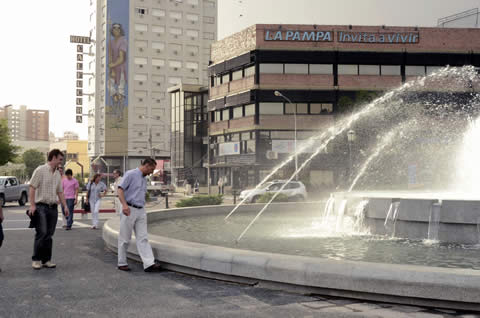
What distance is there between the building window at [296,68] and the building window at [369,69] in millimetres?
5670

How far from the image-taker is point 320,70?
50531mm

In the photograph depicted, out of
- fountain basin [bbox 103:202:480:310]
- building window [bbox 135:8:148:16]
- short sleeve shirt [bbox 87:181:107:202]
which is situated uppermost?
building window [bbox 135:8:148:16]

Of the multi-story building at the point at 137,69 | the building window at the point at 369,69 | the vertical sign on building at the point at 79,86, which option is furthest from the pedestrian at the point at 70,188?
the vertical sign on building at the point at 79,86

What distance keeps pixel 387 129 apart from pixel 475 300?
47462 mm

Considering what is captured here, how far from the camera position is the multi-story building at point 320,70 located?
50.1m

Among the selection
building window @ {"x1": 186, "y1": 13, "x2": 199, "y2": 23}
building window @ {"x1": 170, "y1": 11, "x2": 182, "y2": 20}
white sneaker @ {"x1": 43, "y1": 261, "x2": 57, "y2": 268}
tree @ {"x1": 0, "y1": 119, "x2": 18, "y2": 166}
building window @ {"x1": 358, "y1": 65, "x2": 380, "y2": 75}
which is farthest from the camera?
building window @ {"x1": 186, "y1": 13, "x2": 199, "y2": 23}

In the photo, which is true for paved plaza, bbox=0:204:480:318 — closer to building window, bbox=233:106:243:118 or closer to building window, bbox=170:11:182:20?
building window, bbox=233:106:243:118

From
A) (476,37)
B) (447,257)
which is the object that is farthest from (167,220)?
(476,37)

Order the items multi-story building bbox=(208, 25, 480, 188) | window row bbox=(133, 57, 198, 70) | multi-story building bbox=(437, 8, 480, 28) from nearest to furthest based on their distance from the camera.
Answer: multi-story building bbox=(208, 25, 480, 188), multi-story building bbox=(437, 8, 480, 28), window row bbox=(133, 57, 198, 70)

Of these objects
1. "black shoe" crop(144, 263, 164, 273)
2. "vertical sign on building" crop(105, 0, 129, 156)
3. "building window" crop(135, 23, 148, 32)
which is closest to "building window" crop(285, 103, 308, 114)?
"black shoe" crop(144, 263, 164, 273)

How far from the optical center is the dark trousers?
7.49 metres

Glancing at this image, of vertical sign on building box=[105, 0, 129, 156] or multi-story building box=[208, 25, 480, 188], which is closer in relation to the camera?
multi-story building box=[208, 25, 480, 188]

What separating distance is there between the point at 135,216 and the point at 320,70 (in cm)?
4530

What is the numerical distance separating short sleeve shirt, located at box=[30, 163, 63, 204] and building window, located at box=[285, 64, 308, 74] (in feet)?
145
